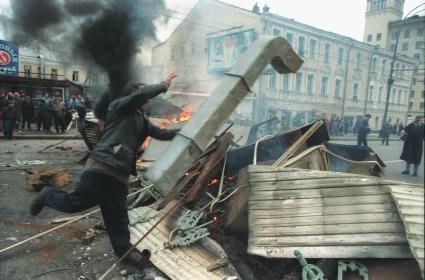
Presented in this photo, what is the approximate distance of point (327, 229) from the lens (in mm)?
2781

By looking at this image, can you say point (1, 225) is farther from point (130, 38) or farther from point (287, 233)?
point (130, 38)

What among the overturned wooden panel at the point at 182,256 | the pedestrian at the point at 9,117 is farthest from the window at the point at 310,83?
the overturned wooden panel at the point at 182,256

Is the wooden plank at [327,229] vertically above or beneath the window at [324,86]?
beneath

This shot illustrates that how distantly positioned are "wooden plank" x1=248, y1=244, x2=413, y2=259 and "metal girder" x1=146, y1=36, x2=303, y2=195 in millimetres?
1033

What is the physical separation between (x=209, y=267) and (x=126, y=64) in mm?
10188

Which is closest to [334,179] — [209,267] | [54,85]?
[209,267]

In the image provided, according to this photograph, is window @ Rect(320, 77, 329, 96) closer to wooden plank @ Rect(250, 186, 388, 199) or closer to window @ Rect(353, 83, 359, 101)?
window @ Rect(353, 83, 359, 101)

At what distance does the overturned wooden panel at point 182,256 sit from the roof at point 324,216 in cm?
39

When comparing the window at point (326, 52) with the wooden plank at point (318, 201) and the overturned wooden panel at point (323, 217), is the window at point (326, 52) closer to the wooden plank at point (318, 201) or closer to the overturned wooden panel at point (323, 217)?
the overturned wooden panel at point (323, 217)

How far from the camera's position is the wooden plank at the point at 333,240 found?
2.56 meters

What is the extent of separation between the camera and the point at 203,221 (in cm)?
372

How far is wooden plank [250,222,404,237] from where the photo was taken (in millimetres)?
2594

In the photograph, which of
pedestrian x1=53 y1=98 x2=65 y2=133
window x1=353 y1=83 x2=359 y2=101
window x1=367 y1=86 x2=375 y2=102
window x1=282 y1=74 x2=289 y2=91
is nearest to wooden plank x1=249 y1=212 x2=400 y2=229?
pedestrian x1=53 y1=98 x2=65 y2=133

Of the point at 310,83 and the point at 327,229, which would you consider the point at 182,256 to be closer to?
the point at 327,229
